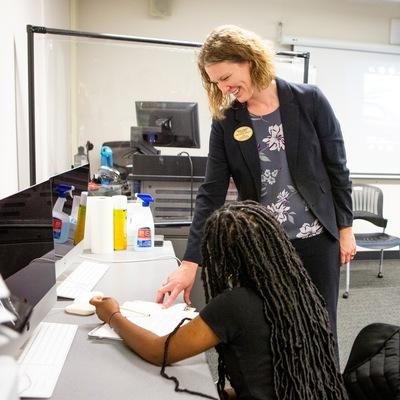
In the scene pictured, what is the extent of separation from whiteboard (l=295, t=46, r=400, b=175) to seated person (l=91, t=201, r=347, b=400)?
3607 millimetres

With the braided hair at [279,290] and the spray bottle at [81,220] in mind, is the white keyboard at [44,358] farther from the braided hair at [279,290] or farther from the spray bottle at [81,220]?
the spray bottle at [81,220]

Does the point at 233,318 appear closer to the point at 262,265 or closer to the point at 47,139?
the point at 262,265

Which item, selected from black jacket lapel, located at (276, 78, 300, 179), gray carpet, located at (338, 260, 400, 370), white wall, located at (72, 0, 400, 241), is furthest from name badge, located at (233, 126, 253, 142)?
white wall, located at (72, 0, 400, 241)

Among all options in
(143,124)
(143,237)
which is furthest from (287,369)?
(143,124)

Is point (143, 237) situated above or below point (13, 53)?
below

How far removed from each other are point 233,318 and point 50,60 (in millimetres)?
2745

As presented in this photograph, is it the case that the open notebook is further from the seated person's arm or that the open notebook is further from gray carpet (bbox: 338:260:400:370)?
gray carpet (bbox: 338:260:400:370)

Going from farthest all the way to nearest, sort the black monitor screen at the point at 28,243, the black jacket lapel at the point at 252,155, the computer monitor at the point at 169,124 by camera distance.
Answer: the computer monitor at the point at 169,124 → the black jacket lapel at the point at 252,155 → the black monitor screen at the point at 28,243

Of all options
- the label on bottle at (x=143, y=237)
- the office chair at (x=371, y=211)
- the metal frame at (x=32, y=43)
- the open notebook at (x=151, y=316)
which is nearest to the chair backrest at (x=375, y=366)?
the open notebook at (x=151, y=316)

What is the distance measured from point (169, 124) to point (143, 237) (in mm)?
866

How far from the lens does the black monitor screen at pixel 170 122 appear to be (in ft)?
8.27

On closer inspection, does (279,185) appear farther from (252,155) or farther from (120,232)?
(120,232)

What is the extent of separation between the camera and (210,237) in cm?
103

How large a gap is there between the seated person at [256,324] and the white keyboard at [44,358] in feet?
0.46
